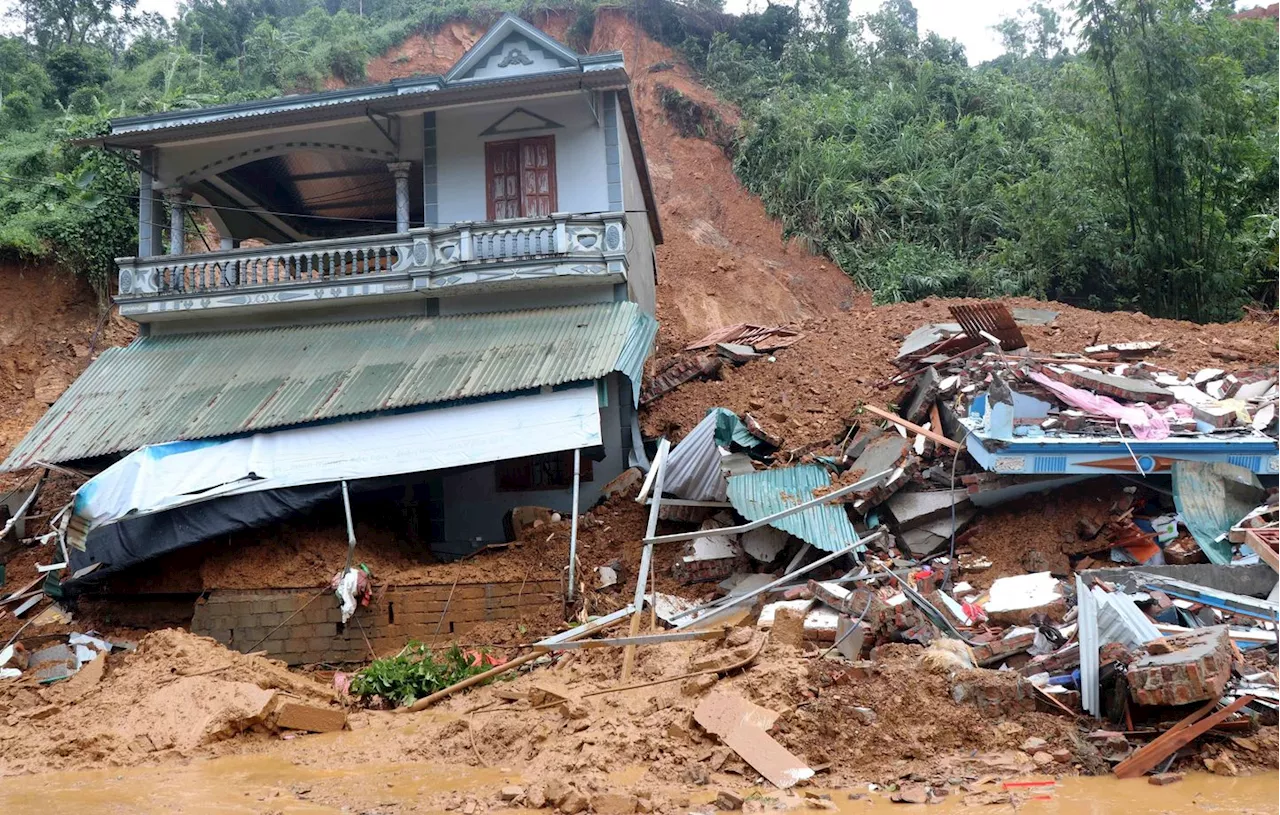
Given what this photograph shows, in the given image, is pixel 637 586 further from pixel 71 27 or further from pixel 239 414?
pixel 71 27

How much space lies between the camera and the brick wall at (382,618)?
10.2m

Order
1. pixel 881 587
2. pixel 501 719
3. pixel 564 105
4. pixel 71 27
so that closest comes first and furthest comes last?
pixel 501 719 → pixel 881 587 → pixel 564 105 → pixel 71 27

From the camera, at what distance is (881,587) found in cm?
900

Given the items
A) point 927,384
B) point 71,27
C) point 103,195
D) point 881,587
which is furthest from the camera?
point 71,27

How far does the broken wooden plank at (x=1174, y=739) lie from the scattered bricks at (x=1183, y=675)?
5.2 inches

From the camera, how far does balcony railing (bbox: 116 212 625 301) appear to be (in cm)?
1258

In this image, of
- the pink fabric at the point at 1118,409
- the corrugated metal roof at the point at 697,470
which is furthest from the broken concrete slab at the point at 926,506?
the corrugated metal roof at the point at 697,470

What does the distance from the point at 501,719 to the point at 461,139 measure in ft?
29.9

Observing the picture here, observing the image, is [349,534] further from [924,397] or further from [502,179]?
[924,397]

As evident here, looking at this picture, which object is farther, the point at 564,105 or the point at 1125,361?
the point at 564,105

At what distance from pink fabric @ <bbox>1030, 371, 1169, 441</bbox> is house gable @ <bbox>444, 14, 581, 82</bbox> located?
769cm

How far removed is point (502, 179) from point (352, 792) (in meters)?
9.33

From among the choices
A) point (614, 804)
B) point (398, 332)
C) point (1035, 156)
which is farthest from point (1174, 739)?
point (1035, 156)

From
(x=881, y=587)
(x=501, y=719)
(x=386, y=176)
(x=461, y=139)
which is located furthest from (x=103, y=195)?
(x=881, y=587)
